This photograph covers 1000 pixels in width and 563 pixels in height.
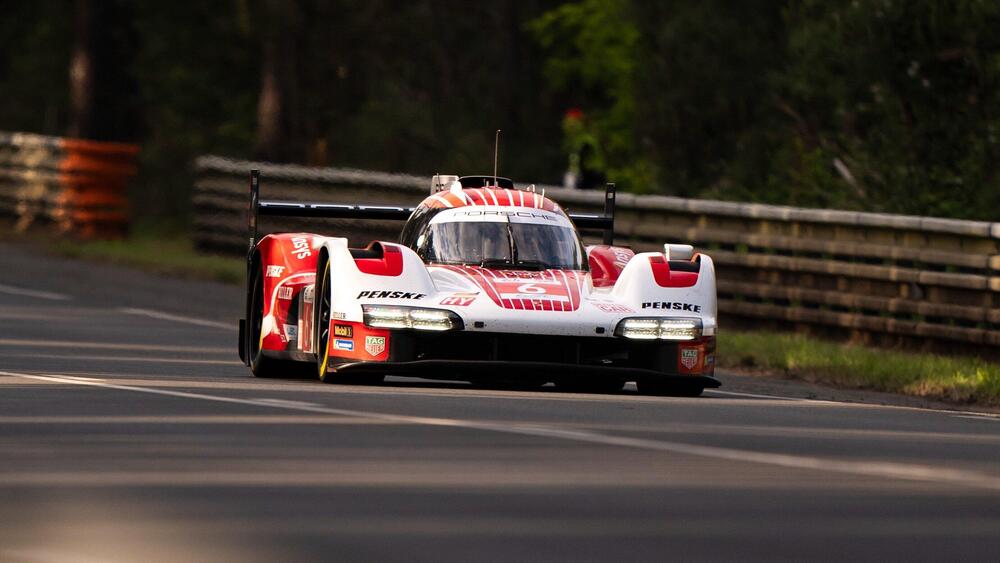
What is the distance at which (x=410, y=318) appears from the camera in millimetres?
13188

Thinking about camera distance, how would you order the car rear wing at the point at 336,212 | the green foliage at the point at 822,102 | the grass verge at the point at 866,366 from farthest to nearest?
the green foliage at the point at 822,102 < the car rear wing at the point at 336,212 < the grass verge at the point at 866,366

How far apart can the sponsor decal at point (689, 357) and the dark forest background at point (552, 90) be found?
8.50 meters

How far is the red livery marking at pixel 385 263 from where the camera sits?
13.5 meters

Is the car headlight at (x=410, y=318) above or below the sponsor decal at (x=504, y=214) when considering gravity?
below

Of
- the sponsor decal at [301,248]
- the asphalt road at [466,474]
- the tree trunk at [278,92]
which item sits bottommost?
the asphalt road at [466,474]

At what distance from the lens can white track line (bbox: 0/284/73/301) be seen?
2262 centimetres

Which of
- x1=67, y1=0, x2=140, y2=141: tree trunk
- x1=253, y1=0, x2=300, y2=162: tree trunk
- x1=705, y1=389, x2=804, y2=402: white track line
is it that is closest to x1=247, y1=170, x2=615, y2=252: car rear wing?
x1=705, y1=389, x2=804, y2=402: white track line

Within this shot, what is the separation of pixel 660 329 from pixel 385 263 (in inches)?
64.6

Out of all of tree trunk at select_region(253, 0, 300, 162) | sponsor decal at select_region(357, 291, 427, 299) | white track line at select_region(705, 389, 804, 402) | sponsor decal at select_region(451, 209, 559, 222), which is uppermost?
tree trunk at select_region(253, 0, 300, 162)

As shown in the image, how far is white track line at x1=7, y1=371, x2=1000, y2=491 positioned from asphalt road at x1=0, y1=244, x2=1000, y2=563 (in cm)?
2

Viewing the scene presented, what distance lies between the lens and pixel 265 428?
10.9 meters

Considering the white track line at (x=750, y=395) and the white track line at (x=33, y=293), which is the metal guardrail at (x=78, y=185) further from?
the white track line at (x=750, y=395)

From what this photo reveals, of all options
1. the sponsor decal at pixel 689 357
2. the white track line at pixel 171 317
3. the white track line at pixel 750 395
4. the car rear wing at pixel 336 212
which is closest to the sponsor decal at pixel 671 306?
the sponsor decal at pixel 689 357

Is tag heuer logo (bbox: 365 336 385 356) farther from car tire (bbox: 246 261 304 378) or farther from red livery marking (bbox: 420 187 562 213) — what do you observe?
car tire (bbox: 246 261 304 378)
